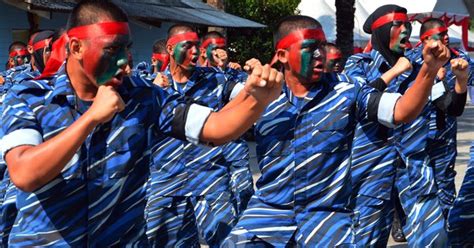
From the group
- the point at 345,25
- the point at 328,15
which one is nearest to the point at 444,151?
the point at 345,25

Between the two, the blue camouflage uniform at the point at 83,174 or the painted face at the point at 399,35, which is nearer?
the blue camouflage uniform at the point at 83,174

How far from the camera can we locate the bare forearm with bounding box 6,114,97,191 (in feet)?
11.9

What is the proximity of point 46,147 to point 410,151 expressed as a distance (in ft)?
14.1

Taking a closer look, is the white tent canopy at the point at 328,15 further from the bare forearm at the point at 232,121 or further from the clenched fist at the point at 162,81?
the bare forearm at the point at 232,121

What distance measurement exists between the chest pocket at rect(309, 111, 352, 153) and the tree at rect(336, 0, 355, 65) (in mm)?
15277

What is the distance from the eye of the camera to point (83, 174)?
13.6ft

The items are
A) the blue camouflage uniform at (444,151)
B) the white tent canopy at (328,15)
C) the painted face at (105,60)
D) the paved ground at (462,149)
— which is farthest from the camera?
the white tent canopy at (328,15)

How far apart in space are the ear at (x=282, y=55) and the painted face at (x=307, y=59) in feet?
0.11

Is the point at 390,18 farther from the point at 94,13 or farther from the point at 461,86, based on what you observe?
the point at 94,13

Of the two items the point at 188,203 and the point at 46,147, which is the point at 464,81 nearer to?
the point at 188,203

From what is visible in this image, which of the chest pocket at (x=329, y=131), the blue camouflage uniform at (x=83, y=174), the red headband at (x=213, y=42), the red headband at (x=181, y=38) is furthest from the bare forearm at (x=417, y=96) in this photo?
the red headband at (x=213, y=42)

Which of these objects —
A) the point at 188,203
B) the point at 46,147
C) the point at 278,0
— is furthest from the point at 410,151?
the point at 278,0

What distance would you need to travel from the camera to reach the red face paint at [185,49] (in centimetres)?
827

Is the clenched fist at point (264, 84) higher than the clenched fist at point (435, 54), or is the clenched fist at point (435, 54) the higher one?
the clenched fist at point (264, 84)
